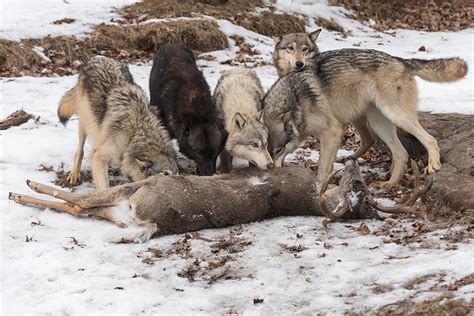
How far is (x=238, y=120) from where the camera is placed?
7.21 m

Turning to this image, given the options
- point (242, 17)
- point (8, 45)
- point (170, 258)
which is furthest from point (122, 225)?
point (242, 17)

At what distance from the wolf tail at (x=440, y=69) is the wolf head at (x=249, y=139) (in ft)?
7.14

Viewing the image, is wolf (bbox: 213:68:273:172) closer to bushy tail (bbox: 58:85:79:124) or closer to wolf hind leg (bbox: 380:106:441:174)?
wolf hind leg (bbox: 380:106:441:174)

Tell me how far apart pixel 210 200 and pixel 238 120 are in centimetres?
149

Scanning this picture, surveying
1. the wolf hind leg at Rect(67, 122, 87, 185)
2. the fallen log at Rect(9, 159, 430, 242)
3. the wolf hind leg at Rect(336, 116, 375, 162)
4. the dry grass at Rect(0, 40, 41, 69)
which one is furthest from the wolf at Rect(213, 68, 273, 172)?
the dry grass at Rect(0, 40, 41, 69)

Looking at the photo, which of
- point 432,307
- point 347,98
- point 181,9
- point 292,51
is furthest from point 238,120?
point 181,9

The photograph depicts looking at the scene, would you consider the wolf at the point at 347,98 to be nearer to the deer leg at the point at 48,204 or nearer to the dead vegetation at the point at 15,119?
the deer leg at the point at 48,204

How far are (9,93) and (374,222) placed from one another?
6903 mm

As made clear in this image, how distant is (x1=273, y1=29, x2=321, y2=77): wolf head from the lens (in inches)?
348

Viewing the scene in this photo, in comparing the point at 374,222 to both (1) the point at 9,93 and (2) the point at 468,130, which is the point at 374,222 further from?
(1) the point at 9,93

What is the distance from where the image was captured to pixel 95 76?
736cm

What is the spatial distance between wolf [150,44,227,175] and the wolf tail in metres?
2.71

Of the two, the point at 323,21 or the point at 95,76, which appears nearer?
the point at 95,76

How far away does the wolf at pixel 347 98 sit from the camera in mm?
7473
